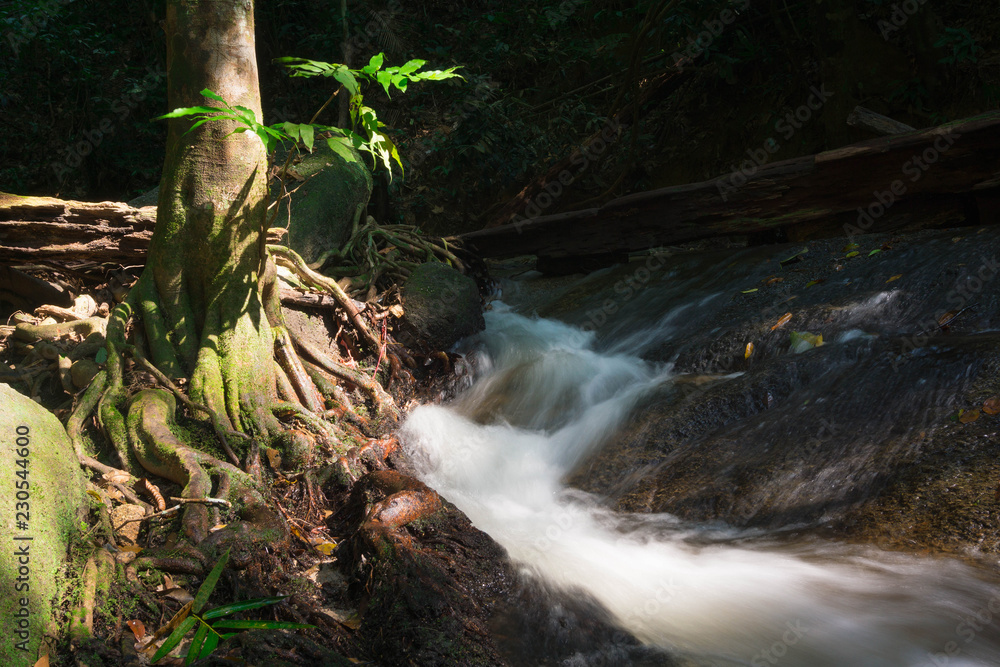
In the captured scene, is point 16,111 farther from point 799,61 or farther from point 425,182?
point 799,61

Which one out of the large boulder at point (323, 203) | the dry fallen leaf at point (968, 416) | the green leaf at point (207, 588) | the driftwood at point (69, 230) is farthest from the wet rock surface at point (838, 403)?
the driftwood at point (69, 230)

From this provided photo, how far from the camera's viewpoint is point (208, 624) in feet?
6.81

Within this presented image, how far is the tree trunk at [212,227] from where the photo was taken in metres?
3.53

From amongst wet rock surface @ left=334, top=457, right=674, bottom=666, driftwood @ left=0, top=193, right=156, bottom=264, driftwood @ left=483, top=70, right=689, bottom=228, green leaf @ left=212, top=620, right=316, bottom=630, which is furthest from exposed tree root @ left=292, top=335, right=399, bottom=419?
driftwood @ left=483, top=70, right=689, bottom=228

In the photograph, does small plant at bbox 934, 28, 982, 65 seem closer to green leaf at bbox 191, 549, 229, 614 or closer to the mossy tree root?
the mossy tree root

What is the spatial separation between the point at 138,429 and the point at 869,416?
3651mm

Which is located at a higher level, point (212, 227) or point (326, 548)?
point (212, 227)

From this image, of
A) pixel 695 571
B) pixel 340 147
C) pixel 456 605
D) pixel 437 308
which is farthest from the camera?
pixel 437 308

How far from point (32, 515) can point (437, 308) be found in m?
3.80

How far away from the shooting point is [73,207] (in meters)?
4.38

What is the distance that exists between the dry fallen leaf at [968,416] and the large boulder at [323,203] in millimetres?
4838

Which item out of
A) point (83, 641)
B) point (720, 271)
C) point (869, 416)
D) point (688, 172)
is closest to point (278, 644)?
point (83, 641)

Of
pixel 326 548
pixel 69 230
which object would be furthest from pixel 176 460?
pixel 69 230

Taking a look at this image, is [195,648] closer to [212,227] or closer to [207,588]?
[207,588]
